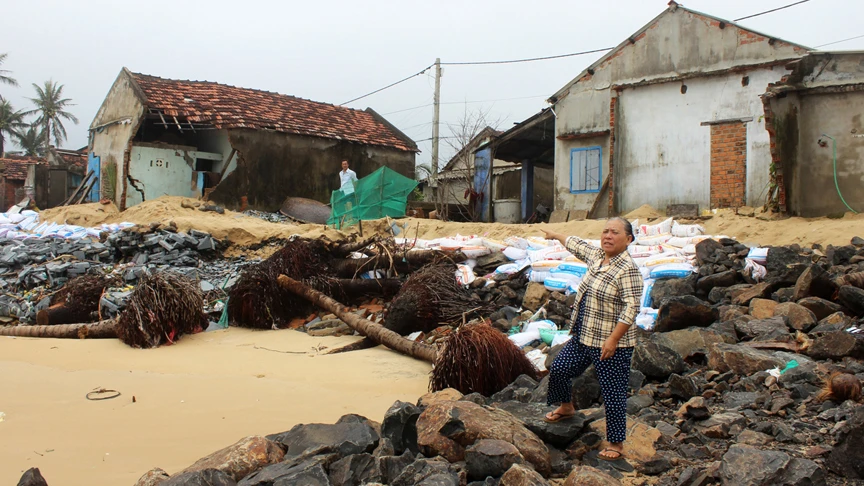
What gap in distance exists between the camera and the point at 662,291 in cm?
702

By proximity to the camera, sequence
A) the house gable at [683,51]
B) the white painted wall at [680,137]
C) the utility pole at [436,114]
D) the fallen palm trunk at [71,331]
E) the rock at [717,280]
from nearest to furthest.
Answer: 1. the rock at [717,280]
2. the fallen palm trunk at [71,331]
3. the house gable at [683,51]
4. the white painted wall at [680,137]
5. the utility pole at [436,114]

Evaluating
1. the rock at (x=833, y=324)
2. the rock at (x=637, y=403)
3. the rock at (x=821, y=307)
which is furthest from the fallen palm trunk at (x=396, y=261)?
the rock at (x=637, y=403)

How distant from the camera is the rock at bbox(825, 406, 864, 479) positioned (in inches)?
112

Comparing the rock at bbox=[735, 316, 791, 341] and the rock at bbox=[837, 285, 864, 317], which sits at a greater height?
the rock at bbox=[837, 285, 864, 317]

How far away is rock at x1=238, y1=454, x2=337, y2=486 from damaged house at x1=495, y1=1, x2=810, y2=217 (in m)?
11.5

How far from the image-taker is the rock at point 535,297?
A: 7.51 m

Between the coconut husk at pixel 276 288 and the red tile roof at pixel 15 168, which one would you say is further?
the red tile roof at pixel 15 168

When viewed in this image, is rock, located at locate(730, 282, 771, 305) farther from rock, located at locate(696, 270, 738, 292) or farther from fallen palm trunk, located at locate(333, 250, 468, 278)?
fallen palm trunk, located at locate(333, 250, 468, 278)

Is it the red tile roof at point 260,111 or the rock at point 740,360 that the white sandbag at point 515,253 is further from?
the red tile roof at point 260,111

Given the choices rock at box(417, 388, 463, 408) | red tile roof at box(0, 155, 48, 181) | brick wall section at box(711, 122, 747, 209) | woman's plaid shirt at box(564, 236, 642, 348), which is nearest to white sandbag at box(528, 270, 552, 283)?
rock at box(417, 388, 463, 408)

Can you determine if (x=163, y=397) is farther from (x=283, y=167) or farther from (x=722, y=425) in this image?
(x=283, y=167)

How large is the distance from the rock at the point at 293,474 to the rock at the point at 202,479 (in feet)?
0.27

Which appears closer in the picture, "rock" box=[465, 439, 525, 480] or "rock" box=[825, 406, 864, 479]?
"rock" box=[825, 406, 864, 479]

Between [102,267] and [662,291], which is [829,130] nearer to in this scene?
[662,291]
